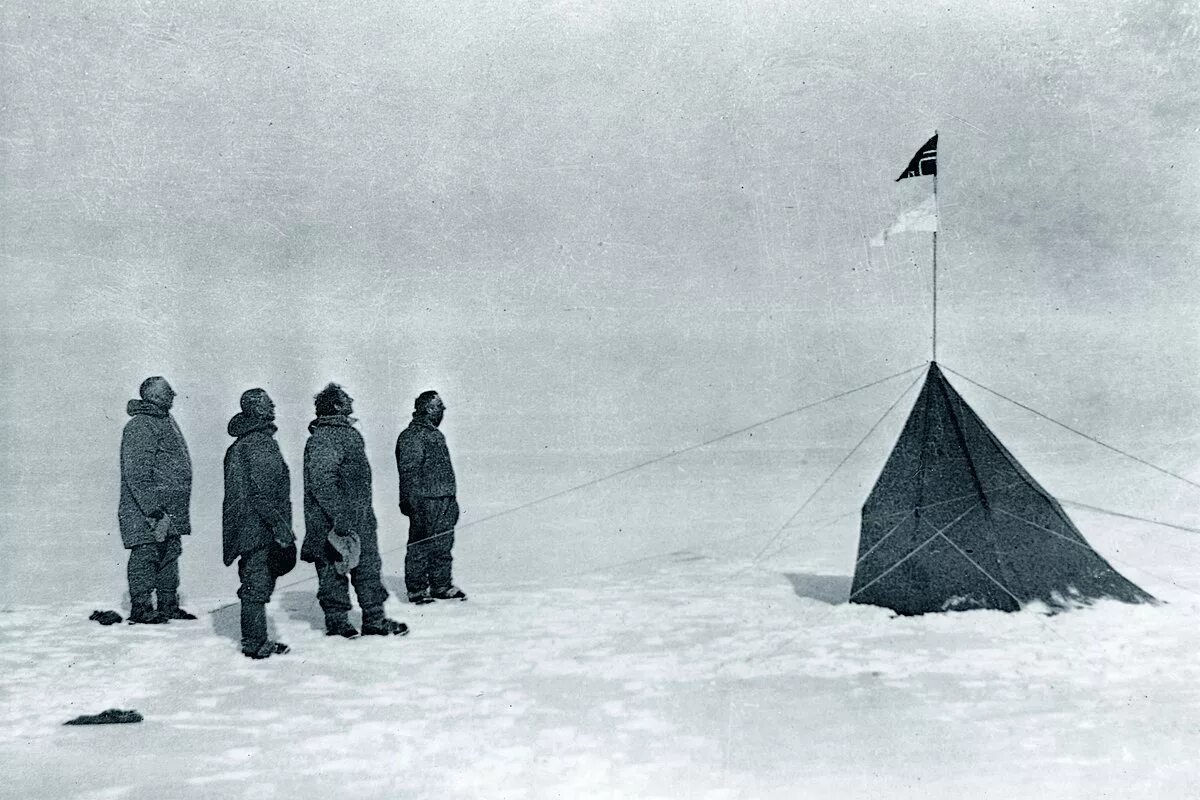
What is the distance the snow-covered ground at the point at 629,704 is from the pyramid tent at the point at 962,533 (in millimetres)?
184

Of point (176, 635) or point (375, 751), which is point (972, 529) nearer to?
point (375, 751)

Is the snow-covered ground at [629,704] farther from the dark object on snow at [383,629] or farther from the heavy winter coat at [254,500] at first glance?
the heavy winter coat at [254,500]

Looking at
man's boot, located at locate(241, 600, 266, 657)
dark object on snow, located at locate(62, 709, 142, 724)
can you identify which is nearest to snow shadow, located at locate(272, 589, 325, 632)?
man's boot, located at locate(241, 600, 266, 657)

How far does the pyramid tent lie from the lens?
6582mm

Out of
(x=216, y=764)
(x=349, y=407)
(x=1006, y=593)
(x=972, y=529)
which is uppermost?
(x=349, y=407)

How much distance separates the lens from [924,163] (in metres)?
6.88

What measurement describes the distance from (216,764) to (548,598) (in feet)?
11.8

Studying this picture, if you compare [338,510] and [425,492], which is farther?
[425,492]

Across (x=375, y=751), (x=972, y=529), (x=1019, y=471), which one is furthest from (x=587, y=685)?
(x=1019, y=471)

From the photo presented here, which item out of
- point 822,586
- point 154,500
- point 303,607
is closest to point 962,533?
point 822,586

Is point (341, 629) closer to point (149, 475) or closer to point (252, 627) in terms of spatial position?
point (252, 627)

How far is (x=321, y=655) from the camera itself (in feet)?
21.0

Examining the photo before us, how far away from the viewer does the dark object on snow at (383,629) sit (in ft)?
22.6

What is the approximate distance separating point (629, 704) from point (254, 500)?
2737 mm
